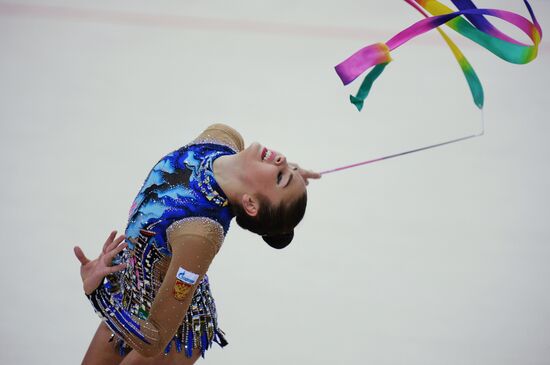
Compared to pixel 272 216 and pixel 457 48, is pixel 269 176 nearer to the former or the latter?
pixel 272 216

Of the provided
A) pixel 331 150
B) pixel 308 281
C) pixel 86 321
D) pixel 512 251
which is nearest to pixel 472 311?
pixel 512 251

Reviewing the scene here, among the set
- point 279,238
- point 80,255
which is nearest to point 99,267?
point 80,255

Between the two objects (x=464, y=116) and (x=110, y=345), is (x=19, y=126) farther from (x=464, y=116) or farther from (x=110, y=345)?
(x=464, y=116)

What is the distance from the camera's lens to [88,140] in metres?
4.50

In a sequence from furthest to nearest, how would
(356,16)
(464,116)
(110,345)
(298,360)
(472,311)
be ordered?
(356,16) < (464,116) < (472,311) < (298,360) < (110,345)

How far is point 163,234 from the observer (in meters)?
2.52

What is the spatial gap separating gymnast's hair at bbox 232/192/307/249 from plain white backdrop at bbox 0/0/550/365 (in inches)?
41.0

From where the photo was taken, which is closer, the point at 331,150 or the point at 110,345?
the point at 110,345

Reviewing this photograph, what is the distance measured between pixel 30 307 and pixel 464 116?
2.63m

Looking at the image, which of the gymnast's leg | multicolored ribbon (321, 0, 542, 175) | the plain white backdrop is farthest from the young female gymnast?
the plain white backdrop

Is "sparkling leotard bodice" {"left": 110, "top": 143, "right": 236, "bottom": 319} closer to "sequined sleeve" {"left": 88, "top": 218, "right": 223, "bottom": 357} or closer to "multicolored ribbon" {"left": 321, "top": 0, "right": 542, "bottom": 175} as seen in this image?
"sequined sleeve" {"left": 88, "top": 218, "right": 223, "bottom": 357}

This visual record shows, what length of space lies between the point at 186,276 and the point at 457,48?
1405 millimetres

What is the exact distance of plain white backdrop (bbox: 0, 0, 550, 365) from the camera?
3.63 meters

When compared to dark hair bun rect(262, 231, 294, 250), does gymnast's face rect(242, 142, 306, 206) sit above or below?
above
